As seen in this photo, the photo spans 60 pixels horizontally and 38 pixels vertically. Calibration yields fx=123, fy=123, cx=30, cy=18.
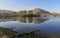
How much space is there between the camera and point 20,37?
13.3 meters

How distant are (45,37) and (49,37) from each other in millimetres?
501

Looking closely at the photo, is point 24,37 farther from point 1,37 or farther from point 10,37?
point 1,37

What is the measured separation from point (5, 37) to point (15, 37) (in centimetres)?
119

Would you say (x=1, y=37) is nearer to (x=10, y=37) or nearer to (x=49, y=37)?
(x=10, y=37)

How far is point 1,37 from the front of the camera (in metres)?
12.7

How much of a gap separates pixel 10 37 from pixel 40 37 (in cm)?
→ 328

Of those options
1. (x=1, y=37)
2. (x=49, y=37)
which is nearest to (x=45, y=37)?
(x=49, y=37)

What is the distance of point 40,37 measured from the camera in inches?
536

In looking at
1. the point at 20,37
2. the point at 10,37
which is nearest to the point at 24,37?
the point at 20,37

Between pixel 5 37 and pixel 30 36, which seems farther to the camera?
pixel 30 36

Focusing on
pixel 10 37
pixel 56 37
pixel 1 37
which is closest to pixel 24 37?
pixel 10 37

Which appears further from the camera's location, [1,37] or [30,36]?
[30,36]

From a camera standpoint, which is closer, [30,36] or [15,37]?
[15,37]

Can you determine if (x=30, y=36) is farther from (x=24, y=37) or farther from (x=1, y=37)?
(x=1, y=37)
